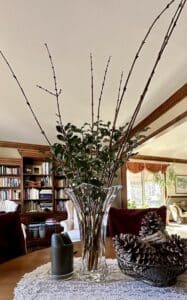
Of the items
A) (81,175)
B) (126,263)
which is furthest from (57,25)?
(126,263)

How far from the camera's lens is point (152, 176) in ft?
30.7

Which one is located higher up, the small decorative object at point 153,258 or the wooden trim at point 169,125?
the wooden trim at point 169,125

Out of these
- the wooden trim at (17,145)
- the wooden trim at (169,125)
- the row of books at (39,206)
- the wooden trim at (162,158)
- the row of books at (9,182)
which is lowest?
the row of books at (39,206)

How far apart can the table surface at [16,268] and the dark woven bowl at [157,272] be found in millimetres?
410

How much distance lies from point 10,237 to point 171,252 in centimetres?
112

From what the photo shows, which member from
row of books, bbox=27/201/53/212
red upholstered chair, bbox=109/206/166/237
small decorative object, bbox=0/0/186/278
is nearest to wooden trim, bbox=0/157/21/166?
row of books, bbox=27/201/53/212

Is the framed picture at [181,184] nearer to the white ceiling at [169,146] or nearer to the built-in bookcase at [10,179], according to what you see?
the white ceiling at [169,146]

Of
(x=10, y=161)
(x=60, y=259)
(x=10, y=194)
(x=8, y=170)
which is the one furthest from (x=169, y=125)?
(x=60, y=259)

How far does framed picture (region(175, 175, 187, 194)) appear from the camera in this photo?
383 inches

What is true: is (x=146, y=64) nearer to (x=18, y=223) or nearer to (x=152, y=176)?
(x=18, y=223)

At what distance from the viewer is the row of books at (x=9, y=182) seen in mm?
6019

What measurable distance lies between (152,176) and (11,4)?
7.80 m

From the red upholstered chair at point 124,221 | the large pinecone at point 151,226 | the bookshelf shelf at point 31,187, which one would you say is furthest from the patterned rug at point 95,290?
the bookshelf shelf at point 31,187

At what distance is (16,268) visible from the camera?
1.30 metres
